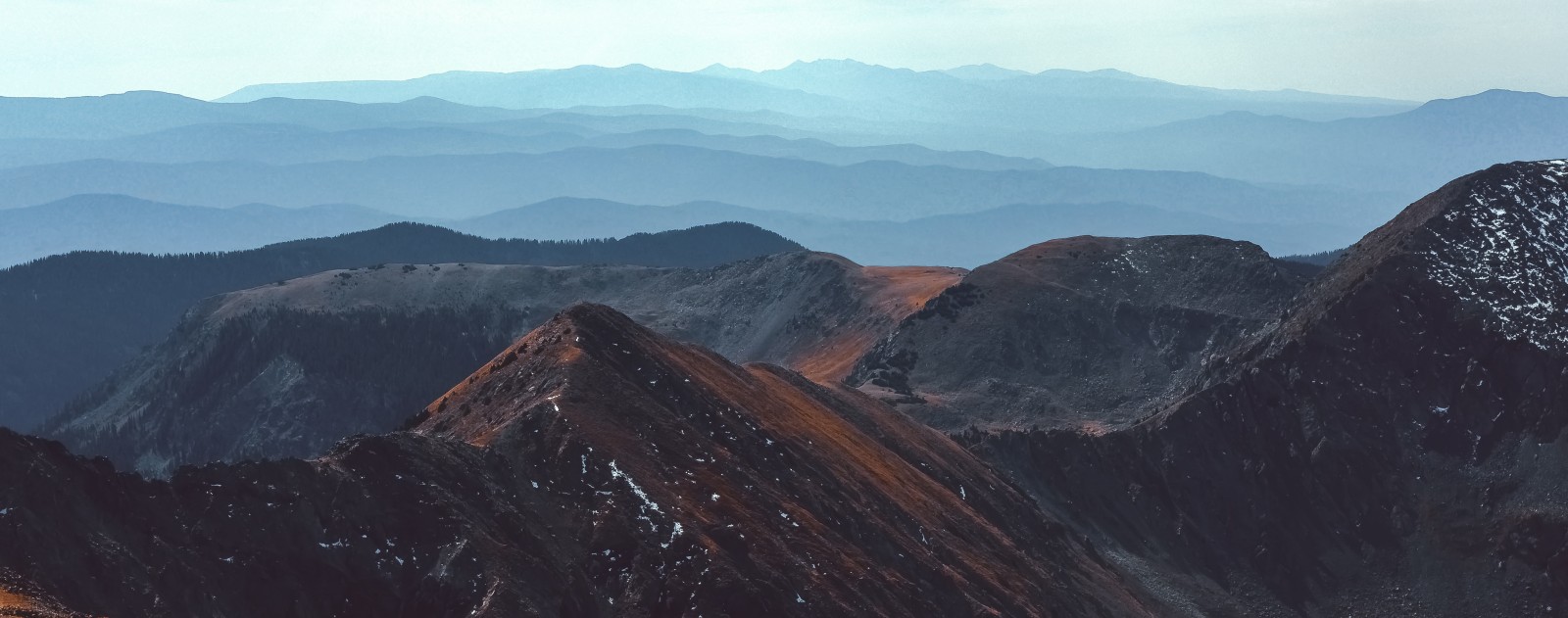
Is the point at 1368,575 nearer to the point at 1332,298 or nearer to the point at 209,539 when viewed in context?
the point at 1332,298

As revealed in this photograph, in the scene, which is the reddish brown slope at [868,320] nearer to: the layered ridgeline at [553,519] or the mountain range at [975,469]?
the mountain range at [975,469]

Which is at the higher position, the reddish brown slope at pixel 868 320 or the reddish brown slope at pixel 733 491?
the reddish brown slope at pixel 733 491

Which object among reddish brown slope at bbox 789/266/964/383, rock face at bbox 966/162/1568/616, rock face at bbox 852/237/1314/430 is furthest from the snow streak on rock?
reddish brown slope at bbox 789/266/964/383

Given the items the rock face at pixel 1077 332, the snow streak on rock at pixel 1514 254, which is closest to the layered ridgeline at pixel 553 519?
the rock face at pixel 1077 332

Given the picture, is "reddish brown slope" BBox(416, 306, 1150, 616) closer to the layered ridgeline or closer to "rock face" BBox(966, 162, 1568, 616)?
the layered ridgeline

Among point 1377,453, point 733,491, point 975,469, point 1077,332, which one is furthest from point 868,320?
point 733,491

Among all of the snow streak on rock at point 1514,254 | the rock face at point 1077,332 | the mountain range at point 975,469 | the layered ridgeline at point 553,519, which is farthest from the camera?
the rock face at point 1077,332

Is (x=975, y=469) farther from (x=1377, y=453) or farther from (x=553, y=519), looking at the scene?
(x=553, y=519)
